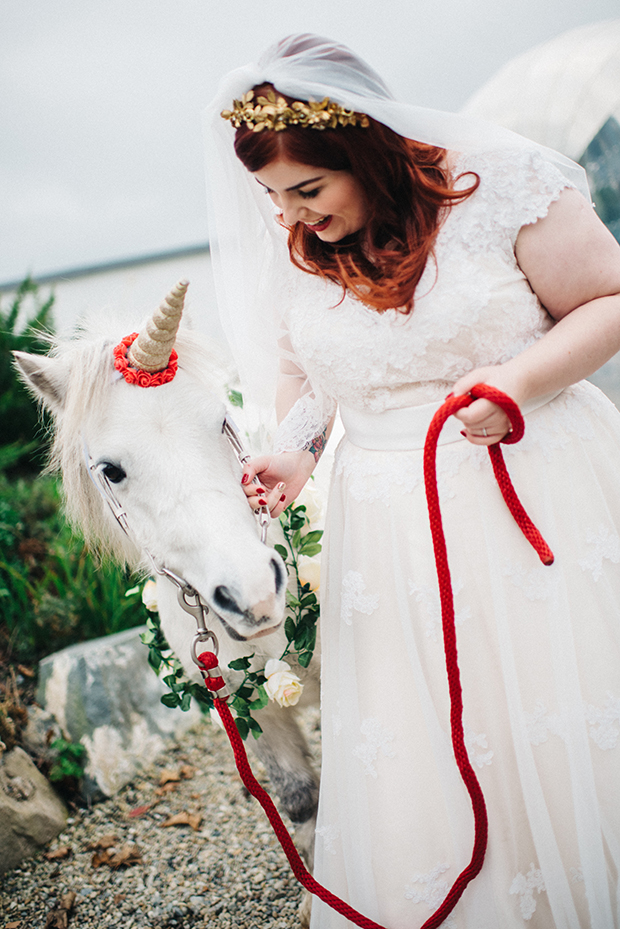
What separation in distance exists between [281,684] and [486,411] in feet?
3.16

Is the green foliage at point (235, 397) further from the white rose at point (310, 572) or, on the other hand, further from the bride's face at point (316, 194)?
the bride's face at point (316, 194)

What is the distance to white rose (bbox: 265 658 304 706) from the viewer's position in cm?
151

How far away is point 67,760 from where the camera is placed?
2.71 metres

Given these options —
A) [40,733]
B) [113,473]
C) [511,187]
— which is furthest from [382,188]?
[40,733]

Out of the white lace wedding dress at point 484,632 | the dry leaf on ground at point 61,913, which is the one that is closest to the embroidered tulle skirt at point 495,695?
the white lace wedding dress at point 484,632

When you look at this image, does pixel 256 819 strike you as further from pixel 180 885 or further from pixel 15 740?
pixel 15 740

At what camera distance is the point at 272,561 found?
1164 millimetres

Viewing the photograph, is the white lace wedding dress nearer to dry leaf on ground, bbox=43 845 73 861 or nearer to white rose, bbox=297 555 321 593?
white rose, bbox=297 555 321 593

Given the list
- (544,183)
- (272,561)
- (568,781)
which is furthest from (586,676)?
(544,183)

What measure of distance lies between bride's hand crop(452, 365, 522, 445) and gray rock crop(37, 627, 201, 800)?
104 inches

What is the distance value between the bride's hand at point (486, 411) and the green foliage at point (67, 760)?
2675 mm

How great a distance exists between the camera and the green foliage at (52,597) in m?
3.26

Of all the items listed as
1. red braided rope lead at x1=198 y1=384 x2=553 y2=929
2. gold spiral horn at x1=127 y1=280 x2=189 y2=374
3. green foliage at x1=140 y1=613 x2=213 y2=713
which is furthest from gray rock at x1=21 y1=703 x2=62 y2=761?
gold spiral horn at x1=127 y1=280 x2=189 y2=374

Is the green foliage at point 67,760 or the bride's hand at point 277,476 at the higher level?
the bride's hand at point 277,476
